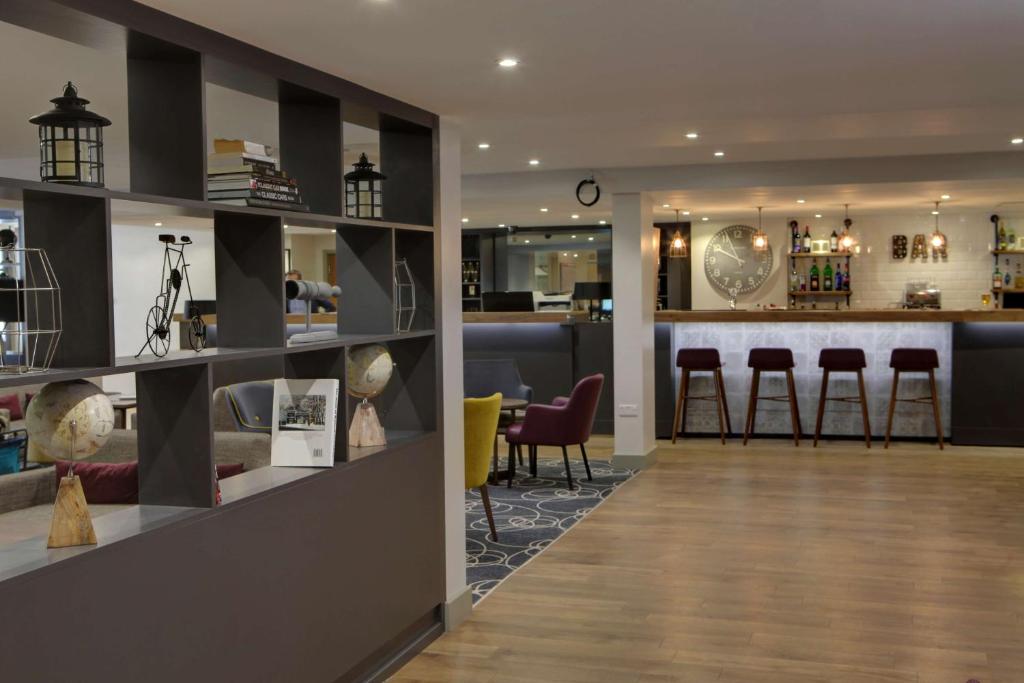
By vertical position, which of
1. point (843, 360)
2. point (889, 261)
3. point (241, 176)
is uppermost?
point (889, 261)

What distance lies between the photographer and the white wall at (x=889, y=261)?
44.4 ft

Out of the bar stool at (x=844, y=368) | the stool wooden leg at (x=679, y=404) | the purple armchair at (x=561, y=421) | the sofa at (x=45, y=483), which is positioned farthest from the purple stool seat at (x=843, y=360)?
the sofa at (x=45, y=483)

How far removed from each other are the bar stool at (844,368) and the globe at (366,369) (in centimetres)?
708

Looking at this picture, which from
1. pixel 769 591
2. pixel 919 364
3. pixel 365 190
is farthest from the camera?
pixel 919 364

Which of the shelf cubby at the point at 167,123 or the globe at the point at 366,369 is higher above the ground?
the shelf cubby at the point at 167,123

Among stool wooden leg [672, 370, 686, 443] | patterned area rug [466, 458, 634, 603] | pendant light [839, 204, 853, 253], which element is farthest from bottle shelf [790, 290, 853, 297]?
patterned area rug [466, 458, 634, 603]

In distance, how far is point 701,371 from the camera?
442 inches

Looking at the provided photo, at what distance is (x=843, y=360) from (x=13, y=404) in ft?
25.9

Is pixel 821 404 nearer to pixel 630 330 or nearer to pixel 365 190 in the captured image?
pixel 630 330

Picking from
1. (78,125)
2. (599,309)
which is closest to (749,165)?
(599,309)

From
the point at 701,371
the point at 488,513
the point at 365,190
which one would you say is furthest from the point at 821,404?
the point at 365,190

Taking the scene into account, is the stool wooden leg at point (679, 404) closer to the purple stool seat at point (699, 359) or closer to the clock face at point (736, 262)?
the purple stool seat at point (699, 359)

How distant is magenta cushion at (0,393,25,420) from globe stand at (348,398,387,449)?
19.2 ft

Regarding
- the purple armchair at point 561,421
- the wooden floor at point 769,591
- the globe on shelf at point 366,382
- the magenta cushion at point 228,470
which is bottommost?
the wooden floor at point 769,591
